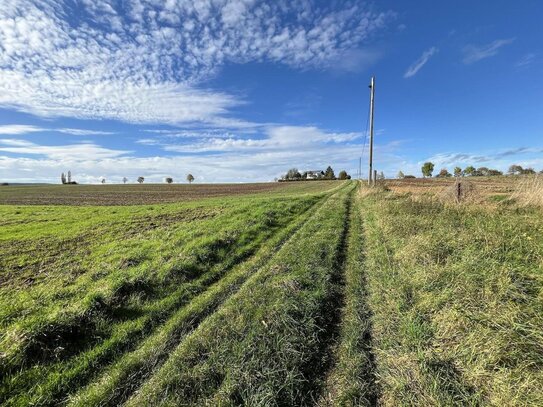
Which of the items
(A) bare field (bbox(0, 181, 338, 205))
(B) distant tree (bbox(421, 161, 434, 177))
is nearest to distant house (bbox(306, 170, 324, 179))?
(B) distant tree (bbox(421, 161, 434, 177))

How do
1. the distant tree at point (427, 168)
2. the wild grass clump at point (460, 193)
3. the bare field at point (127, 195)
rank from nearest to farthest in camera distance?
the wild grass clump at point (460, 193), the bare field at point (127, 195), the distant tree at point (427, 168)

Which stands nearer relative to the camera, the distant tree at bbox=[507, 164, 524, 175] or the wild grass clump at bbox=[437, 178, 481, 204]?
the wild grass clump at bbox=[437, 178, 481, 204]

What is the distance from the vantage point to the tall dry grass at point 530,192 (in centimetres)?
1233

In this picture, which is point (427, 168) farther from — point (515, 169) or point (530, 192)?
point (530, 192)

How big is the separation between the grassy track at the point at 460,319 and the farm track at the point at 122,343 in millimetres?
3053

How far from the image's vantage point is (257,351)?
3936mm

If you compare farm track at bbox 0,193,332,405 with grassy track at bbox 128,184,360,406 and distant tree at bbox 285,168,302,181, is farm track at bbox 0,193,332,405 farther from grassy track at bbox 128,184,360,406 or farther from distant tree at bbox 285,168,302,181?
distant tree at bbox 285,168,302,181

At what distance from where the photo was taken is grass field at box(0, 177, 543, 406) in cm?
326

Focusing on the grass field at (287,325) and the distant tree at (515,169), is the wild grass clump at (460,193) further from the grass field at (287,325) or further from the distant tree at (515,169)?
the distant tree at (515,169)

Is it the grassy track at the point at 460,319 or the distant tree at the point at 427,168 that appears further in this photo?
the distant tree at the point at 427,168

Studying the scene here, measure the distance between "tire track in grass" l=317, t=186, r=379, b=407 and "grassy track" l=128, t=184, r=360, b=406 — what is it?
0.18 metres

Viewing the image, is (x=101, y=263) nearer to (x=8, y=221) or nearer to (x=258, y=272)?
(x=258, y=272)

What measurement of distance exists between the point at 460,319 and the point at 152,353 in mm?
4337

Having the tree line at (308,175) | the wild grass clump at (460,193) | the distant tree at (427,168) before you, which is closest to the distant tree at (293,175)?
the tree line at (308,175)
